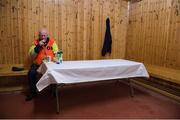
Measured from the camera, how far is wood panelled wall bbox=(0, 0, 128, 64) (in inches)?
130

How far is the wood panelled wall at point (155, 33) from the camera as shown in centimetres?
324

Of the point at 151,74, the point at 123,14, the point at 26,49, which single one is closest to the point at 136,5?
the point at 123,14

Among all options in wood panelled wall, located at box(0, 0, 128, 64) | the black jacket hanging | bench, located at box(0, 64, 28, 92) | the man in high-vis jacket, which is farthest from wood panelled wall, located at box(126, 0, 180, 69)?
bench, located at box(0, 64, 28, 92)

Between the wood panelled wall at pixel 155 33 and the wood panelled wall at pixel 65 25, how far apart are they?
0.28 metres

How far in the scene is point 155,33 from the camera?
Answer: 3629mm

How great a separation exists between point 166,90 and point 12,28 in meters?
3.19

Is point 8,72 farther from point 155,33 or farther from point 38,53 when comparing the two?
point 155,33

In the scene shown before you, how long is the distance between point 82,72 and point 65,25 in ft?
5.46

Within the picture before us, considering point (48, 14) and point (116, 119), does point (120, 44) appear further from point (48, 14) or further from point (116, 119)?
point (116, 119)

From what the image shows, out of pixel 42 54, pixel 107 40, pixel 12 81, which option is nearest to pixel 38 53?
pixel 42 54

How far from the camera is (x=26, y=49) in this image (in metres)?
3.46

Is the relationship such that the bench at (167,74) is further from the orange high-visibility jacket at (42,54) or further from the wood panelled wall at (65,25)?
the orange high-visibility jacket at (42,54)

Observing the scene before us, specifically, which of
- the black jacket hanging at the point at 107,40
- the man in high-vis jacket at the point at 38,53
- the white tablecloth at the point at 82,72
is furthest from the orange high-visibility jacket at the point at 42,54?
the black jacket hanging at the point at 107,40

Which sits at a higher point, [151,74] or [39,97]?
[151,74]
